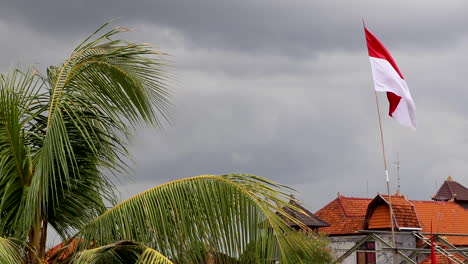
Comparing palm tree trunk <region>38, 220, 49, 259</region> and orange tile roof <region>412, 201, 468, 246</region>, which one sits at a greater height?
orange tile roof <region>412, 201, 468, 246</region>

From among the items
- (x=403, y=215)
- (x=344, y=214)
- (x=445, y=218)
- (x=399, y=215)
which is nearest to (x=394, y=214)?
(x=399, y=215)

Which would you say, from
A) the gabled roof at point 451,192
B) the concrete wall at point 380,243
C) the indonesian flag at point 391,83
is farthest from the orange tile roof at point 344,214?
the indonesian flag at point 391,83

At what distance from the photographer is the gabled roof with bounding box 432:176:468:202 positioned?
4881cm

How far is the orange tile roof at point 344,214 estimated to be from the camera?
4325 cm

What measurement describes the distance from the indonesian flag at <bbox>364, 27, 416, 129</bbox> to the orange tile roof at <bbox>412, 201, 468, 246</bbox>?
1093 inches

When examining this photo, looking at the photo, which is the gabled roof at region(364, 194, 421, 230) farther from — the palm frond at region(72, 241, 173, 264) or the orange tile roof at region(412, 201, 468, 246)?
the palm frond at region(72, 241, 173, 264)

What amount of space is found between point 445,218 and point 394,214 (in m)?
5.36

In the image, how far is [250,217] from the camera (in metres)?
10.4

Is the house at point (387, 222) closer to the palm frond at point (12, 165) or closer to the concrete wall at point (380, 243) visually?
the concrete wall at point (380, 243)

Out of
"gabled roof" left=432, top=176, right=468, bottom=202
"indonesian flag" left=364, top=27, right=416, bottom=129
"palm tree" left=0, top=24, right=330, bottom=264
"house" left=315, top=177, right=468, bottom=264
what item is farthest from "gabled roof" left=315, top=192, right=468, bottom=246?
"palm tree" left=0, top=24, right=330, bottom=264

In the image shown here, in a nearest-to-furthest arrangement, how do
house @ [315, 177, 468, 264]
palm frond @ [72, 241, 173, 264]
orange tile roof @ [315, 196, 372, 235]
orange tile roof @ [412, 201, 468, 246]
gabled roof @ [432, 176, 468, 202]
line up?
1. palm frond @ [72, 241, 173, 264]
2. house @ [315, 177, 468, 264]
3. orange tile roof @ [412, 201, 468, 246]
4. orange tile roof @ [315, 196, 372, 235]
5. gabled roof @ [432, 176, 468, 202]

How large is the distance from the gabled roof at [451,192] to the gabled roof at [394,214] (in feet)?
27.4

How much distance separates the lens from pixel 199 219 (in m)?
10.8

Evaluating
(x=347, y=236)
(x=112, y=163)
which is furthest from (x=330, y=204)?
(x=112, y=163)
